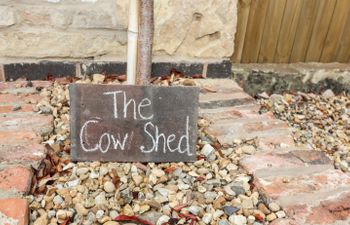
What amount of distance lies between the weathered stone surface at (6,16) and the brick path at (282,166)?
92 cm

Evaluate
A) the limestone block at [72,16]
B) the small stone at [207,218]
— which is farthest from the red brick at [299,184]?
the limestone block at [72,16]

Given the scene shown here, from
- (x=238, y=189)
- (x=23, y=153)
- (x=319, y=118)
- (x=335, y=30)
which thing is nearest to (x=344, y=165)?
(x=319, y=118)

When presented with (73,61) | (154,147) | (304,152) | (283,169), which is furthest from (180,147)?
(73,61)

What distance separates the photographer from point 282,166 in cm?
138

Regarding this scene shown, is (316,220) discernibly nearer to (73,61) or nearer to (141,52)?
(141,52)

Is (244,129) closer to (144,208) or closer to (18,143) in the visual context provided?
(144,208)

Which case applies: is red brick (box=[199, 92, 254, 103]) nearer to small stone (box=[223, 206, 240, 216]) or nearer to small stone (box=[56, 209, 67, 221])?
small stone (box=[223, 206, 240, 216])

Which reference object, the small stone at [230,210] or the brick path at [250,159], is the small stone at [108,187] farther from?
the small stone at [230,210]

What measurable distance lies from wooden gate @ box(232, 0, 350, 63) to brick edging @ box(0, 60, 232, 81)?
33 cm

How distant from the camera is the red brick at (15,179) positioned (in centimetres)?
115

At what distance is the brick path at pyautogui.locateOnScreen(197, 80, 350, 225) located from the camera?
1.19m

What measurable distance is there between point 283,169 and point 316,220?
0.83ft

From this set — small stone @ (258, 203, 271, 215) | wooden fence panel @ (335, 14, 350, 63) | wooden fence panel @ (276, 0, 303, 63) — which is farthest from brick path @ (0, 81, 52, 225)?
wooden fence panel @ (335, 14, 350, 63)

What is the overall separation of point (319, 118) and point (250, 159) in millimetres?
998
